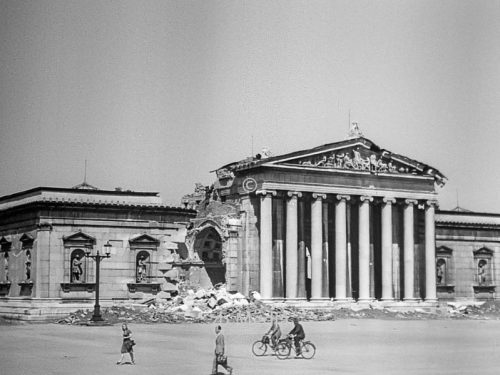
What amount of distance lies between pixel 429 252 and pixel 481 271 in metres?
11.4

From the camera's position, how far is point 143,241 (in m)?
64.3

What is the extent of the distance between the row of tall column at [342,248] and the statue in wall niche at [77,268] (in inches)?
503

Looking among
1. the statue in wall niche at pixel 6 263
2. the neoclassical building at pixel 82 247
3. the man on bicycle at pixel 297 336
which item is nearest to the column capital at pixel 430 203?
the neoclassical building at pixel 82 247

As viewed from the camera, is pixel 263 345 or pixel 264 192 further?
pixel 264 192

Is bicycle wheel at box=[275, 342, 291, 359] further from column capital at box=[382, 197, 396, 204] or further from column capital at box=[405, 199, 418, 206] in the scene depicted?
column capital at box=[405, 199, 418, 206]

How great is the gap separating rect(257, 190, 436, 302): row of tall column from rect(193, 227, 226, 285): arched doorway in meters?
4.81

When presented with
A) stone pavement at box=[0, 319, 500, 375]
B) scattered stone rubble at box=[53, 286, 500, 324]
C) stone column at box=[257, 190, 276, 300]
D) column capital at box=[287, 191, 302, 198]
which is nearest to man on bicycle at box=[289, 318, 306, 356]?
stone pavement at box=[0, 319, 500, 375]

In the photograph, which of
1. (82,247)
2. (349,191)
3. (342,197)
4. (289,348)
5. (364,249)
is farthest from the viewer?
(364,249)

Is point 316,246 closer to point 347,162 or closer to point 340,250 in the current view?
point 340,250

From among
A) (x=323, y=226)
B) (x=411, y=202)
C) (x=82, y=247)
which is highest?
(x=411, y=202)

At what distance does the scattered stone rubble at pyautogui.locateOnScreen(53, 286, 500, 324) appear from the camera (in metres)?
57.8

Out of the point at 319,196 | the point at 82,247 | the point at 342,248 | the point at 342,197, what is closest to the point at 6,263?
the point at 82,247

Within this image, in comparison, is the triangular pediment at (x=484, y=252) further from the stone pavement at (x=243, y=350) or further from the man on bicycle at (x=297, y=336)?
the man on bicycle at (x=297, y=336)

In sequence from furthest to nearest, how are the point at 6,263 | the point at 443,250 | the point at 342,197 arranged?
1. the point at 443,250
2. the point at 342,197
3. the point at 6,263
